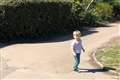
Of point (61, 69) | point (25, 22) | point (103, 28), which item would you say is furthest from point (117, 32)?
point (61, 69)

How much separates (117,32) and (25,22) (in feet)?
26.0

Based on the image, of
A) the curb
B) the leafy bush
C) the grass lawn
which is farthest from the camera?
the leafy bush

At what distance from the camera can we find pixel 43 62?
1424 cm

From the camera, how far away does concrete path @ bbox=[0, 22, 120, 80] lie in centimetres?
1223

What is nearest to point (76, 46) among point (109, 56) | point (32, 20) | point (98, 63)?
point (98, 63)

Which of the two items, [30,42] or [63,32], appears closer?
[30,42]

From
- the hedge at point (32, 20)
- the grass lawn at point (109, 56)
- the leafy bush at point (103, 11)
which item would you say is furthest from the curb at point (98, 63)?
A: the leafy bush at point (103, 11)

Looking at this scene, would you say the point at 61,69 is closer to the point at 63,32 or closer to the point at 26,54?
the point at 26,54

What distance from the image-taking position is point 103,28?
26.8m

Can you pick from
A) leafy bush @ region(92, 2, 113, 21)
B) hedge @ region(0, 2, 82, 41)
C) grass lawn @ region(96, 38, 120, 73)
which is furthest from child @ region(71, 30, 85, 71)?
leafy bush @ region(92, 2, 113, 21)

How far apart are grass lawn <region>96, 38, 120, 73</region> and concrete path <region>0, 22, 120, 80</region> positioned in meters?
0.44

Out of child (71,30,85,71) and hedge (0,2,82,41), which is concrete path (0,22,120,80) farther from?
hedge (0,2,82,41)

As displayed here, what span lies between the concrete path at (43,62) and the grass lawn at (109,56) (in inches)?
17.2

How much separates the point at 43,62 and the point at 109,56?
2.62m
